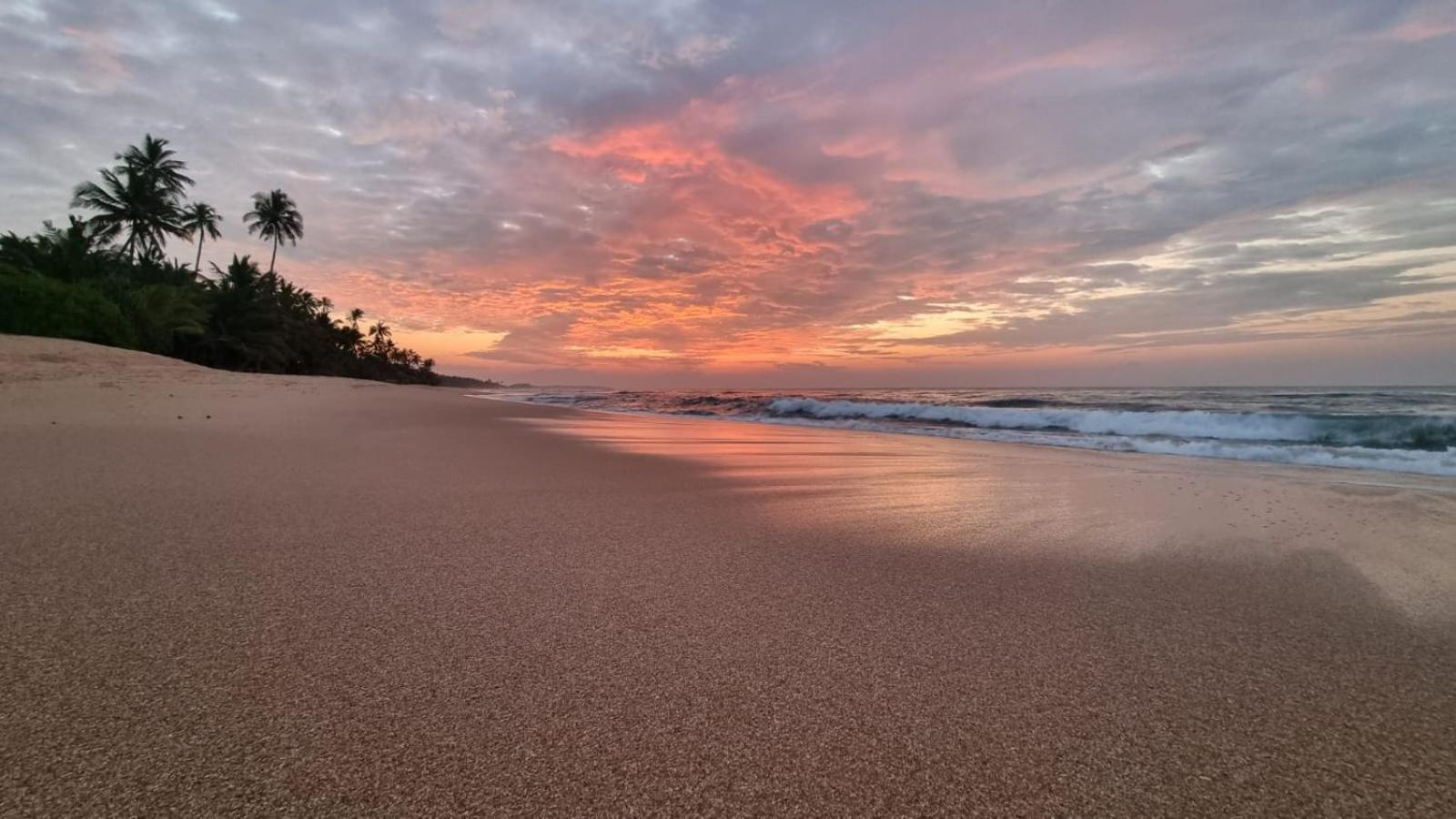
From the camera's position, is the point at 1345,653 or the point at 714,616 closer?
the point at 1345,653

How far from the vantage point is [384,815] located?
1.01 m

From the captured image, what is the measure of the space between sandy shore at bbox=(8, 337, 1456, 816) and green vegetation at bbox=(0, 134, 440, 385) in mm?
27145

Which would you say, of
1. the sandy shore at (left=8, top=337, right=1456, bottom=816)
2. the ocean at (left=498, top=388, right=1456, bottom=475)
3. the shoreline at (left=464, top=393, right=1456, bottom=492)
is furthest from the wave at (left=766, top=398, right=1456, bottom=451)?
the sandy shore at (left=8, top=337, right=1456, bottom=816)

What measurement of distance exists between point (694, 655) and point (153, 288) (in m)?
35.5

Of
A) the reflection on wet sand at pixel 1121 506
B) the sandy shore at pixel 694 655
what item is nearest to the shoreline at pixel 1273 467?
the reflection on wet sand at pixel 1121 506

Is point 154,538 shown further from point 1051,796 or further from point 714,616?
point 1051,796

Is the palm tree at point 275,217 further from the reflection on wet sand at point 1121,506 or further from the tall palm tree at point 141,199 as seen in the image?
the reflection on wet sand at point 1121,506

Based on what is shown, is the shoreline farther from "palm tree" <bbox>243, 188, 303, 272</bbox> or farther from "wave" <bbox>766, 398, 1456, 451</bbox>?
"palm tree" <bbox>243, 188, 303, 272</bbox>

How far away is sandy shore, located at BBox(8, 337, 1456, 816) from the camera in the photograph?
44.1 inches

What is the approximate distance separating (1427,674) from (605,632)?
7.48ft

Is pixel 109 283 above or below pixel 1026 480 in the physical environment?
above

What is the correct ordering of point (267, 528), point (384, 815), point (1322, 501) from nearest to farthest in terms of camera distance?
point (384, 815) → point (267, 528) → point (1322, 501)

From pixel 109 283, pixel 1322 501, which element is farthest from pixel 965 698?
pixel 109 283

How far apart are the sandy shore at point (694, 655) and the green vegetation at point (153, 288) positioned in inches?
1069
